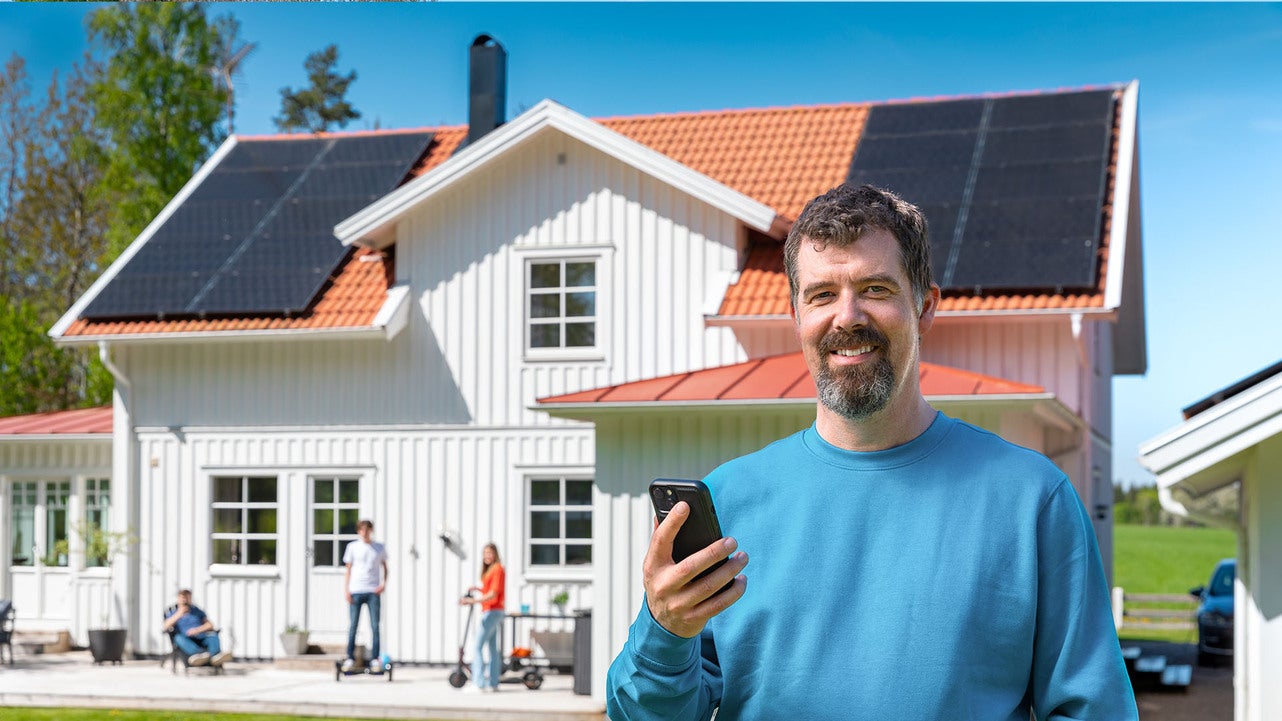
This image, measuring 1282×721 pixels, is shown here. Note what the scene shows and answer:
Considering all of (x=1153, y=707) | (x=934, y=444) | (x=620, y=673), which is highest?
(x=934, y=444)

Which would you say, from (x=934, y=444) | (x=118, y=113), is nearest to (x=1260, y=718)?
(x=934, y=444)

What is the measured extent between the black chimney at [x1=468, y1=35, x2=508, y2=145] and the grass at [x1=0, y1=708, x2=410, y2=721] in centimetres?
907

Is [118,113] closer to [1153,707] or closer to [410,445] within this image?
[410,445]

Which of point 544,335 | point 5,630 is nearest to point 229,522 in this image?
point 5,630

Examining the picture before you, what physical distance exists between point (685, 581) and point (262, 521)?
56.2ft

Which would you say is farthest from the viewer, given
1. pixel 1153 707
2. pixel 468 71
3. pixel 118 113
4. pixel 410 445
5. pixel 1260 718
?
pixel 118 113

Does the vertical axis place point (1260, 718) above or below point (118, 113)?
below

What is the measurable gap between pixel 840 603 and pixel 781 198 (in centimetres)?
1630

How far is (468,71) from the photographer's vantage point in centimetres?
2023

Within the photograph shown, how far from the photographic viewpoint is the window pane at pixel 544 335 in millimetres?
17875

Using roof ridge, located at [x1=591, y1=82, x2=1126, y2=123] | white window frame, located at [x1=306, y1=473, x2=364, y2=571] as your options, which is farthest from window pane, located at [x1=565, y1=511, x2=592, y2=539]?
roof ridge, located at [x1=591, y1=82, x2=1126, y2=123]

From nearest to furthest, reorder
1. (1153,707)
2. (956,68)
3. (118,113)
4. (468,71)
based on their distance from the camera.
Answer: (1153,707), (468,71), (118,113), (956,68)

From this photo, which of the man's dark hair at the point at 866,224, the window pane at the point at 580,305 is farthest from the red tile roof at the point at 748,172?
the man's dark hair at the point at 866,224

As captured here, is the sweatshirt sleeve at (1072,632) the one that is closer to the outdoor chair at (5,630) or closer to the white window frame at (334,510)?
the white window frame at (334,510)
